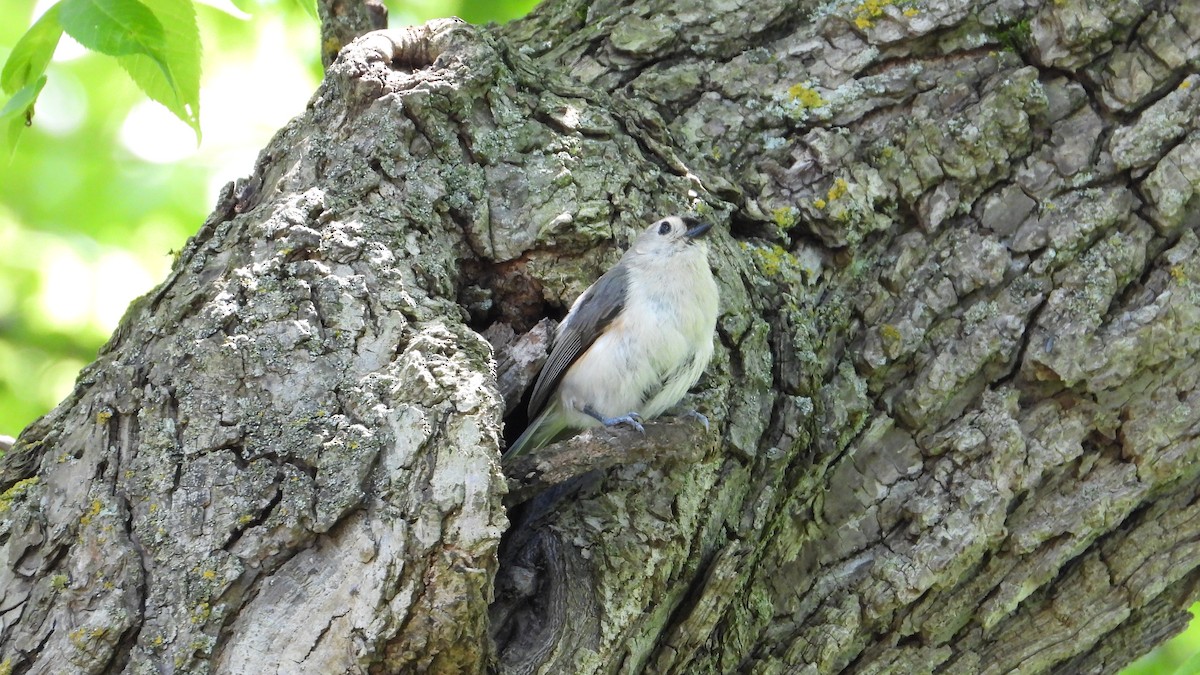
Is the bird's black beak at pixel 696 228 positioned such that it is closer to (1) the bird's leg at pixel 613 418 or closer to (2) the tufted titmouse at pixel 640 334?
(2) the tufted titmouse at pixel 640 334

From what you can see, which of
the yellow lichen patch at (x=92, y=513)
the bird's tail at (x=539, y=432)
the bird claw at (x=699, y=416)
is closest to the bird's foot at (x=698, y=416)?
the bird claw at (x=699, y=416)

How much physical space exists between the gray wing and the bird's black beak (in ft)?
0.84

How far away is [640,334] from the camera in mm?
3496

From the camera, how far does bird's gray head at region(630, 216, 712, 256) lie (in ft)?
11.1

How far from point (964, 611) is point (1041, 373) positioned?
800mm

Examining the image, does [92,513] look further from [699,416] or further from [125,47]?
[699,416]

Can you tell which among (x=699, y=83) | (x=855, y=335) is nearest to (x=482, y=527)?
(x=855, y=335)

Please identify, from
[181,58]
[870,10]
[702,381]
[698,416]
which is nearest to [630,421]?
[698,416]

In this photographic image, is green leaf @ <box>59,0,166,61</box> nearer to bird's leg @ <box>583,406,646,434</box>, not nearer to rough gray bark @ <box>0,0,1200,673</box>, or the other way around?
rough gray bark @ <box>0,0,1200,673</box>

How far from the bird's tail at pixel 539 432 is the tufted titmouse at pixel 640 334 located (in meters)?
0.05

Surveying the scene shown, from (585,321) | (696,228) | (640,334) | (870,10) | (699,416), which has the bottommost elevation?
(699,416)

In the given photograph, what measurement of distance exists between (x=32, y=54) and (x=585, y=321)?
174 centimetres

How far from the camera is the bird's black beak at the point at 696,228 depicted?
3387 mm

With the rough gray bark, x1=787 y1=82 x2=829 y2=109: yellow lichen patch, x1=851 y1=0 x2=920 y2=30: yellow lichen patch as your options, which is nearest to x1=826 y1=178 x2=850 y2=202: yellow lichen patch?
the rough gray bark
